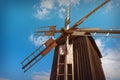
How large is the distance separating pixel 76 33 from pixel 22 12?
11.1ft

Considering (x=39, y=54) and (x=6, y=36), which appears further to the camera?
(x=6, y=36)

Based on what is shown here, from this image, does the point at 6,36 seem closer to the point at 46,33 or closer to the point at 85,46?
the point at 46,33

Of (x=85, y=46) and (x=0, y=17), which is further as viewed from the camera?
(x=0, y=17)

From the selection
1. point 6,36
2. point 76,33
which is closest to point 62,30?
point 76,33

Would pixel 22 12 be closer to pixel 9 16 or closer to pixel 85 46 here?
pixel 9 16

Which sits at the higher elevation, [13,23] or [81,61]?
[13,23]

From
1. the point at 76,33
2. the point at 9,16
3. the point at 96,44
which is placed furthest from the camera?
the point at 9,16

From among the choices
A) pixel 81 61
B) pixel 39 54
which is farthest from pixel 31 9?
pixel 81 61

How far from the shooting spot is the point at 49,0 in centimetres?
909

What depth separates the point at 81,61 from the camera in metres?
7.30

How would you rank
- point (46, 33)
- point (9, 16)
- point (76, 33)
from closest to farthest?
point (76, 33) < point (46, 33) < point (9, 16)

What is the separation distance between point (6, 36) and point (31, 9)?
70.0 inches

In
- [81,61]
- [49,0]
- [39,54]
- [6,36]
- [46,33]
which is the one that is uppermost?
[49,0]

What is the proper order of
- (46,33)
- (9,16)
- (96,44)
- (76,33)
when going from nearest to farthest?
(76,33)
(46,33)
(96,44)
(9,16)
